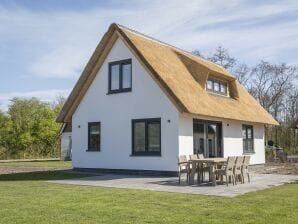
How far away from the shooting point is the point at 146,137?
19391 millimetres

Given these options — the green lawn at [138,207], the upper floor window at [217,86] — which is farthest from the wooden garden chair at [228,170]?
the upper floor window at [217,86]

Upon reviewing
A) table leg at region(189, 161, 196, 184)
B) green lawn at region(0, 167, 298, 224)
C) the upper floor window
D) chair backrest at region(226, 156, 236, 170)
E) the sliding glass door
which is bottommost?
green lawn at region(0, 167, 298, 224)

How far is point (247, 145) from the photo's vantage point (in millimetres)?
25094

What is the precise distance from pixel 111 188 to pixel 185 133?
239 inches

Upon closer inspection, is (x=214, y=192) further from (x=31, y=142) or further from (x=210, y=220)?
(x=31, y=142)

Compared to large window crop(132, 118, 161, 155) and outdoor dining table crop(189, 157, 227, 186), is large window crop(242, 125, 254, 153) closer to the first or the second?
large window crop(132, 118, 161, 155)

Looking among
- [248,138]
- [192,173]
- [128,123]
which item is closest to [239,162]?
[192,173]

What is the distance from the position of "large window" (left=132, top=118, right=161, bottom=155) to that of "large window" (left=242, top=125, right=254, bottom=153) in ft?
24.0

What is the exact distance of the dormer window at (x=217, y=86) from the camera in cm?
2248

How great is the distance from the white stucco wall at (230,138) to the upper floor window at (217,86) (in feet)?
5.63

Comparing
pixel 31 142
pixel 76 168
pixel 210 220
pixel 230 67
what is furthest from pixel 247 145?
pixel 31 142

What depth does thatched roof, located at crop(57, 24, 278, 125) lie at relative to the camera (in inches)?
733

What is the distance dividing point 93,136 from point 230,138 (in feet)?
22.9

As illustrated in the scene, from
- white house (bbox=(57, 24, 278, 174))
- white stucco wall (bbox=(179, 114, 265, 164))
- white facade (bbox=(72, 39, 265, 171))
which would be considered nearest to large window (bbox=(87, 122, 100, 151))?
white house (bbox=(57, 24, 278, 174))
